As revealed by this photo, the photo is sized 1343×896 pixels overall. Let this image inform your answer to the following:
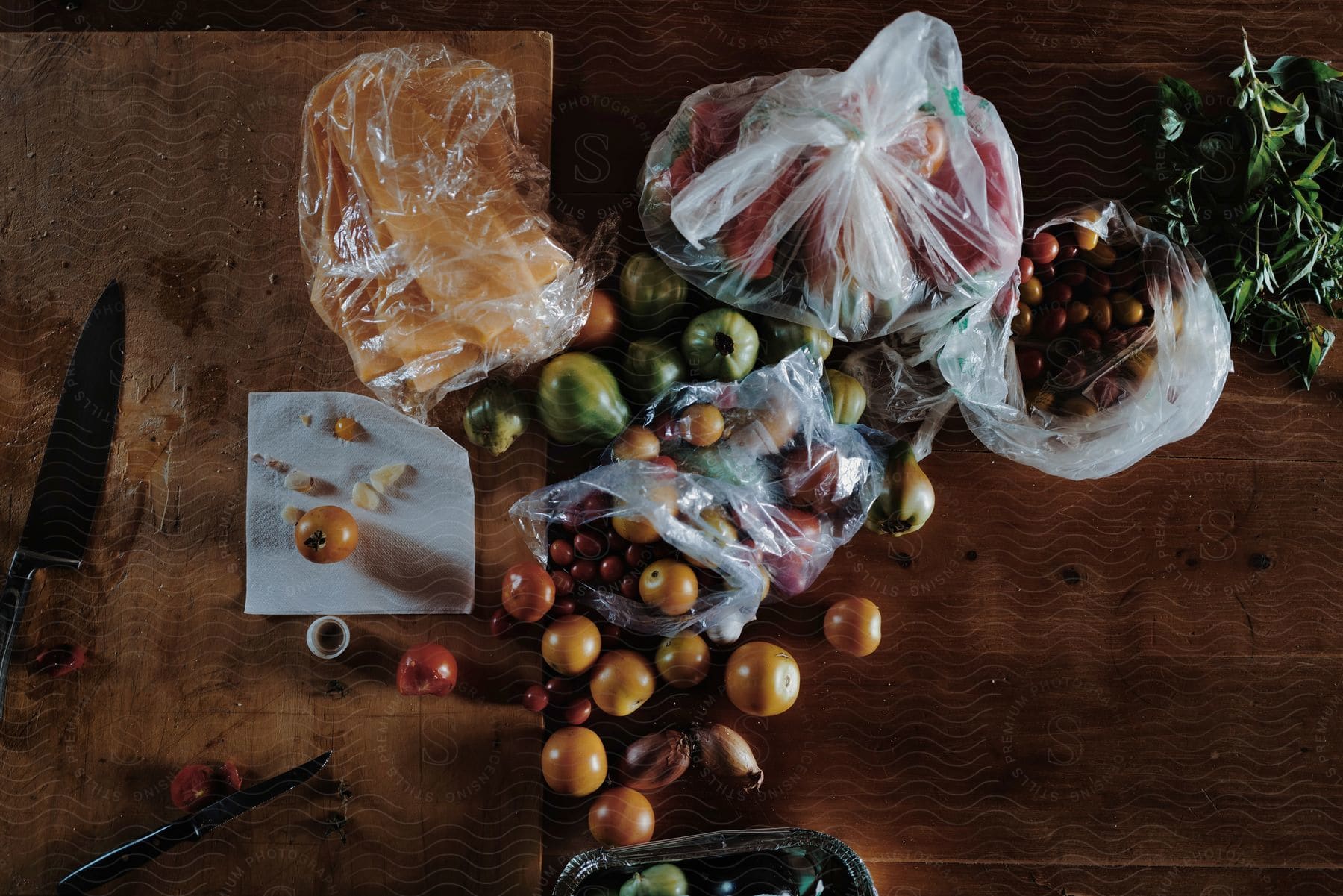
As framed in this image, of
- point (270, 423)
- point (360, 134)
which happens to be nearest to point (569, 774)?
point (270, 423)

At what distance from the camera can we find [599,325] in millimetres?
723

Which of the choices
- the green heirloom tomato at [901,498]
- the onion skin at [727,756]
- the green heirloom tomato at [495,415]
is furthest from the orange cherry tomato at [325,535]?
the green heirloom tomato at [901,498]

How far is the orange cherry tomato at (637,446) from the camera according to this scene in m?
0.70

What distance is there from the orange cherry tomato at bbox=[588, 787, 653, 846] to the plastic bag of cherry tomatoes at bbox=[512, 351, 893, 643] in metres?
0.14

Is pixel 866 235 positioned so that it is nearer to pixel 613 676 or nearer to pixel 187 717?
pixel 613 676

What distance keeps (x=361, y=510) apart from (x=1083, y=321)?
68 centimetres

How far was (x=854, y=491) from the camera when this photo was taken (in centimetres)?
72

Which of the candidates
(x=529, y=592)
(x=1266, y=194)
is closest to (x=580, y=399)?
(x=529, y=592)

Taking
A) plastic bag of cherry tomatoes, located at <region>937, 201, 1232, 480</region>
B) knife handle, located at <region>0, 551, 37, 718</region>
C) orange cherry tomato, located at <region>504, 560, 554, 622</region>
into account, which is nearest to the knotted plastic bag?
plastic bag of cherry tomatoes, located at <region>937, 201, 1232, 480</region>

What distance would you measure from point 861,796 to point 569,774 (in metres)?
0.27

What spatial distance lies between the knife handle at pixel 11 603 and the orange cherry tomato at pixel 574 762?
475 millimetres

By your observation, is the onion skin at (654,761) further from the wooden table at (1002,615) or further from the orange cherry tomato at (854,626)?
the orange cherry tomato at (854,626)

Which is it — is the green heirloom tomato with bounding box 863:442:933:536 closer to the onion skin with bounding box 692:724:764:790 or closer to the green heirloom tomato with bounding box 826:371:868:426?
the green heirloom tomato with bounding box 826:371:868:426

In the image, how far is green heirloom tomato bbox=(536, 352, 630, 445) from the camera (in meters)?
0.70
